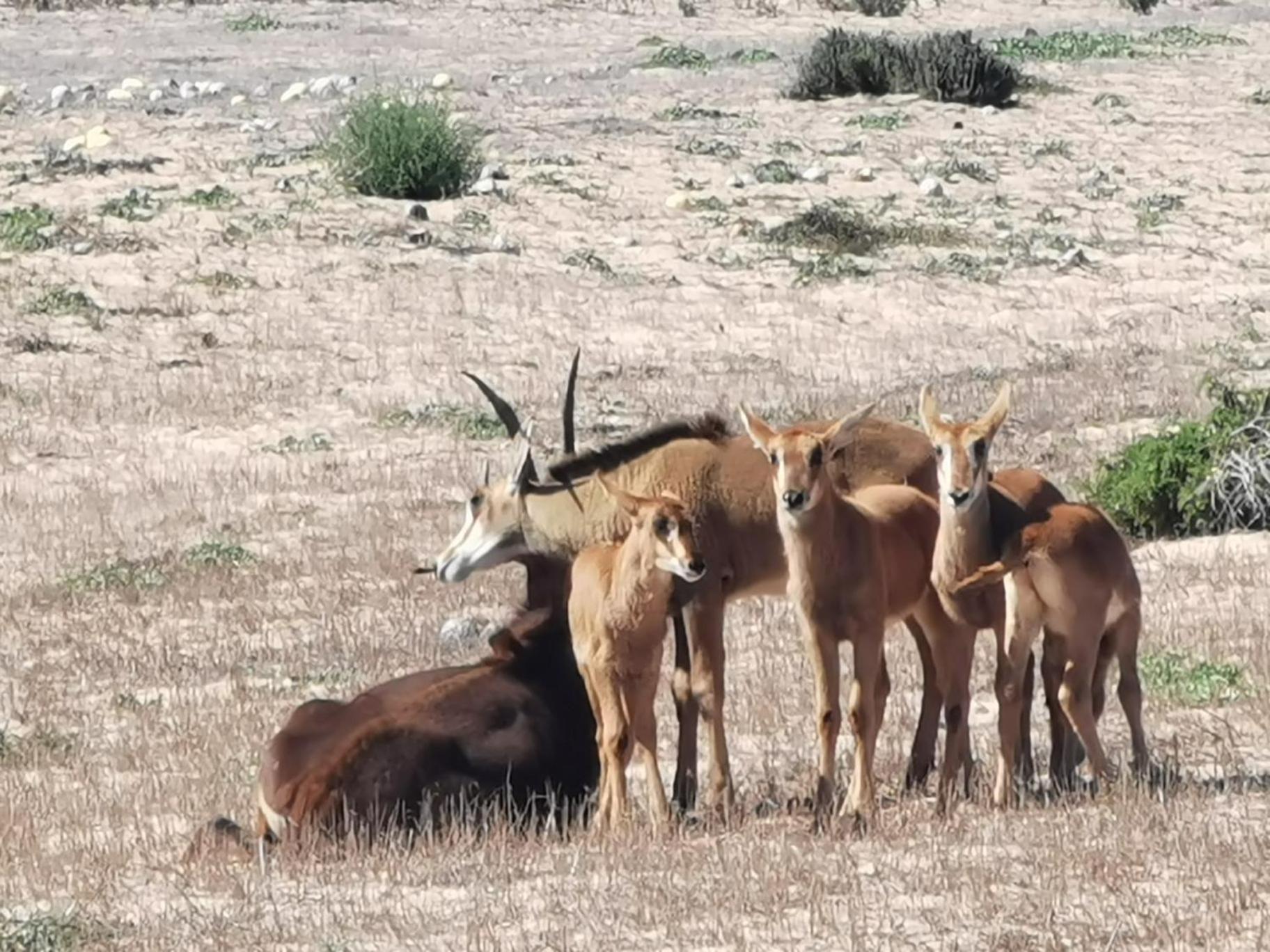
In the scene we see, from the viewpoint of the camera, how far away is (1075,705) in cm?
913

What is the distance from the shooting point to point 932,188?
2547 cm

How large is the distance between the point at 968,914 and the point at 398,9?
35.6 metres

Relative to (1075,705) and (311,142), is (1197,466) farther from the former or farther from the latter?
(311,142)

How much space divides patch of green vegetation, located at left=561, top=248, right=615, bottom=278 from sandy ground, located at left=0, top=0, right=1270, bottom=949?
7cm

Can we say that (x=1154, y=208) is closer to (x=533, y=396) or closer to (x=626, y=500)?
(x=533, y=396)

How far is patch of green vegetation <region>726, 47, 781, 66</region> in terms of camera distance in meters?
35.3

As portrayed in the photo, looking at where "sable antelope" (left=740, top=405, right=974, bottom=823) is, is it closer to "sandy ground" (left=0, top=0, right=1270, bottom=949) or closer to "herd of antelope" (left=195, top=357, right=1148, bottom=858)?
"herd of antelope" (left=195, top=357, right=1148, bottom=858)

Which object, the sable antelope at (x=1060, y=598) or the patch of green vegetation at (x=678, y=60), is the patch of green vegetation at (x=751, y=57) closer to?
the patch of green vegetation at (x=678, y=60)

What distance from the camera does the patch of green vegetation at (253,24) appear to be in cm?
3909

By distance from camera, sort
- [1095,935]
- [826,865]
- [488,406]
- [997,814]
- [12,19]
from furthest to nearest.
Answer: [12,19] → [488,406] → [997,814] → [826,865] → [1095,935]

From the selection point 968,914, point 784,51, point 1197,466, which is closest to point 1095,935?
point 968,914

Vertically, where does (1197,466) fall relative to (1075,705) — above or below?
below

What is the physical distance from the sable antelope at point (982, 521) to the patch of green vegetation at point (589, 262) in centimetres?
1328

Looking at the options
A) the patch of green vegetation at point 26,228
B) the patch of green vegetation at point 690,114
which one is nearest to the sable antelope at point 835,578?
the patch of green vegetation at point 26,228
